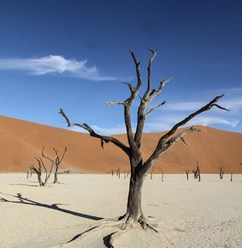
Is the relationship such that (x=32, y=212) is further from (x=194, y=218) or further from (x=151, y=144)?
(x=151, y=144)

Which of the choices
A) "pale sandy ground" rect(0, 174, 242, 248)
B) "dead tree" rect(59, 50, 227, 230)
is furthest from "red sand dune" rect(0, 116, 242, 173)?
"dead tree" rect(59, 50, 227, 230)

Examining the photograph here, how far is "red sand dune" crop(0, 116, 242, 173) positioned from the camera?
250ft

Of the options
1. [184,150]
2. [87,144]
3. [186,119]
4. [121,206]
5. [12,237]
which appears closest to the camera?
[12,237]

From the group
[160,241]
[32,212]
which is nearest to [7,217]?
[32,212]

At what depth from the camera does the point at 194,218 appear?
13875 mm

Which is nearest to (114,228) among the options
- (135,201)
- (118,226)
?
(118,226)

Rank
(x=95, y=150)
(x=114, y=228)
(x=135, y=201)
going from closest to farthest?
(x=114, y=228) < (x=135, y=201) < (x=95, y=150)

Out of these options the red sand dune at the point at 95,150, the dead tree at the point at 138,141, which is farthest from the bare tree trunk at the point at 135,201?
the red sand dune at the point at 95,150

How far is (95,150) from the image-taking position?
98.2m

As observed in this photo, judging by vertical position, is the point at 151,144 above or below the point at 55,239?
above

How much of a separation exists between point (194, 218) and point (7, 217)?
20.3ft

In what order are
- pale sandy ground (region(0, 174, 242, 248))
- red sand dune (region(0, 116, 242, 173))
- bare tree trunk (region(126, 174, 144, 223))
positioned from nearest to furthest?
pale sandy ground (region(0, 174, 242, 248)), bare tree trunk (region(126, 174, 144, 223)), red sand dune (region(0, 116, 242, 173))

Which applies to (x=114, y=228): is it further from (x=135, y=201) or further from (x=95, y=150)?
(x=95, y=150)

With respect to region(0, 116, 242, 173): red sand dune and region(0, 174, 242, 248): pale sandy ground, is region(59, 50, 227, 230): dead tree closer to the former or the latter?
region(0, 174, 242, 248): pale sandy ground
